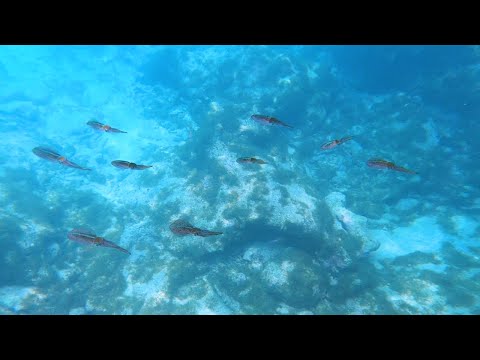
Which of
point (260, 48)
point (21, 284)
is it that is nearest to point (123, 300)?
point (21, 284)

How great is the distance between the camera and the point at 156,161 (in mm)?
16859

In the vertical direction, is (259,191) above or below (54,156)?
above

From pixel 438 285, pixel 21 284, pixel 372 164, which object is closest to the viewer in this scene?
pixel 372 164

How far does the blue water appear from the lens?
10.1 metres

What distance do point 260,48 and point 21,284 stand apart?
802 inches

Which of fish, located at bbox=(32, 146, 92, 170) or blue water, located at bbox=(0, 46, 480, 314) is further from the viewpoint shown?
blue water, located at bbox=(0, 46, 480, 314)

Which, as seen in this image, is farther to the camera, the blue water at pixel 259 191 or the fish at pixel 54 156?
the blue water at pixel 259 191

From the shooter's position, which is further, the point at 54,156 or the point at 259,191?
the point at 259,191

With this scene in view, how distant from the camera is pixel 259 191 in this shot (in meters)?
11.4

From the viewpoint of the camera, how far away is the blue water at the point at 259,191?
10.1m
